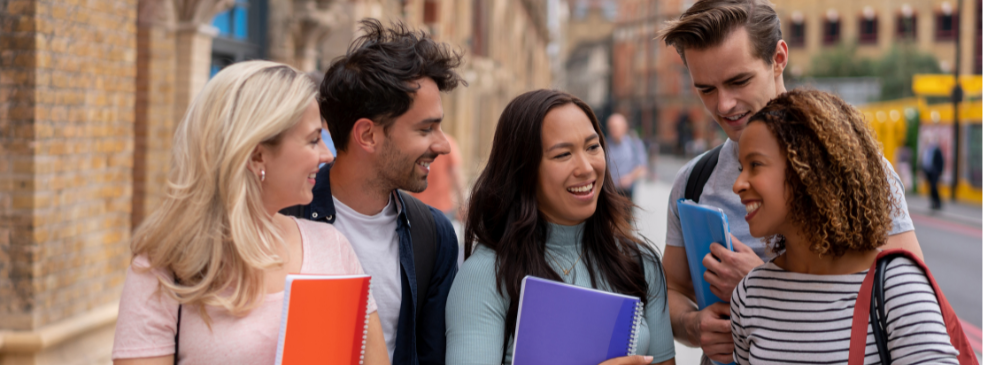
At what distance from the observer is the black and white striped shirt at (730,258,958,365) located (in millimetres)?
1615

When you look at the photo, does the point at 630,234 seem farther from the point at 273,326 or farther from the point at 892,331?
the point at 273,326

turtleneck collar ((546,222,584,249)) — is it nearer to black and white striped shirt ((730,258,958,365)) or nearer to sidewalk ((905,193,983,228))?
black and white striped shirt ((730,258,958,365))

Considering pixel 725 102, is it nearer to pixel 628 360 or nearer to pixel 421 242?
pixel 628 360

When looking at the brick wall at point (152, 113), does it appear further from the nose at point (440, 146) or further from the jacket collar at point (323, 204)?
the nose at point (440, 146)

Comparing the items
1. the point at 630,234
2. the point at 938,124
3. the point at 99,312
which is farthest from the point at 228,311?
the point at 938,124

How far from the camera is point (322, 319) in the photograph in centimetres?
170

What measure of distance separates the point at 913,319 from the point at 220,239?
57.8 inches

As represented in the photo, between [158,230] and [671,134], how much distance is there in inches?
2761

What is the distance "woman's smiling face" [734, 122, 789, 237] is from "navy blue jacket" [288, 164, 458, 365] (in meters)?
0.98

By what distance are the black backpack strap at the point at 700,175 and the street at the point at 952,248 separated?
32.6 inches

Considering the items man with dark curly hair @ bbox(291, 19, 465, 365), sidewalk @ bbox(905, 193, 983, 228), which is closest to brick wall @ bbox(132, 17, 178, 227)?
man with dark curly hair @ bbox(291, 19, 465, 365)

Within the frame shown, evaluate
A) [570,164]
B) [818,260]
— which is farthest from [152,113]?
[818,260]

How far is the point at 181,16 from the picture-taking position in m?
5.85

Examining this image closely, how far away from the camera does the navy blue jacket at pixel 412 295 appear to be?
2.33 m
